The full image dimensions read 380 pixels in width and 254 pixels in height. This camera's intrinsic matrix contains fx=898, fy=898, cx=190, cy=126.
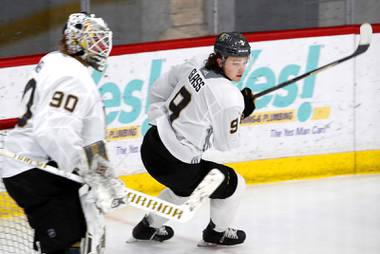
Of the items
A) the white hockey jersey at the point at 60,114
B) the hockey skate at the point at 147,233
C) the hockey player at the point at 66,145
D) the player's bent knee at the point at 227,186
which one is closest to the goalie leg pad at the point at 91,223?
the hockey player at the point at 66,145

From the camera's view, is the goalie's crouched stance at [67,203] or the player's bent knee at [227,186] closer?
the goalie's crouched stance at [67,203]

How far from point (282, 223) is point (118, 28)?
1.76 metres

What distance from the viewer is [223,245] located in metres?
4.22

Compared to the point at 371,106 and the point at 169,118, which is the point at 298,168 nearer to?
the point at 371,106

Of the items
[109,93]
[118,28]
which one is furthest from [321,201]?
[118,28]

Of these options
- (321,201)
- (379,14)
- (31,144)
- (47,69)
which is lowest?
(321,201)

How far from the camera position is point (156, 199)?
10.5ft

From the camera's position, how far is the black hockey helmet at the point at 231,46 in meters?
3.73

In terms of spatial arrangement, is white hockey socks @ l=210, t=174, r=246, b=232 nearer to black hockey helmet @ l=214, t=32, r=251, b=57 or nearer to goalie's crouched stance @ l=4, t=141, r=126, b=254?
black hockey helmet @ l=214, t=32, r=251, b=57

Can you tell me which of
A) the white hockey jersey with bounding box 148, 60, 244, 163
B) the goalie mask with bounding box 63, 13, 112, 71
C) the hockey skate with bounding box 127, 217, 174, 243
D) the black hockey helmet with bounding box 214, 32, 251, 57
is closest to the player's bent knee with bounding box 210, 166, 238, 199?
the white hockey jersey with bounding box 148, 60, 244, 163

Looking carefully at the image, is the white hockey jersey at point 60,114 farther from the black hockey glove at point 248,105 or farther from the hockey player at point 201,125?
the black hockey glove at point 248,105

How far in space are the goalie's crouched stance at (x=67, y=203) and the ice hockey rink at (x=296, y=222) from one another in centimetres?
115

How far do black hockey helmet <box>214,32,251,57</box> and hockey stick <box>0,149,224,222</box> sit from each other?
0.64 metres

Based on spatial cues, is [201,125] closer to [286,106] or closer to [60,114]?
[60,114]
